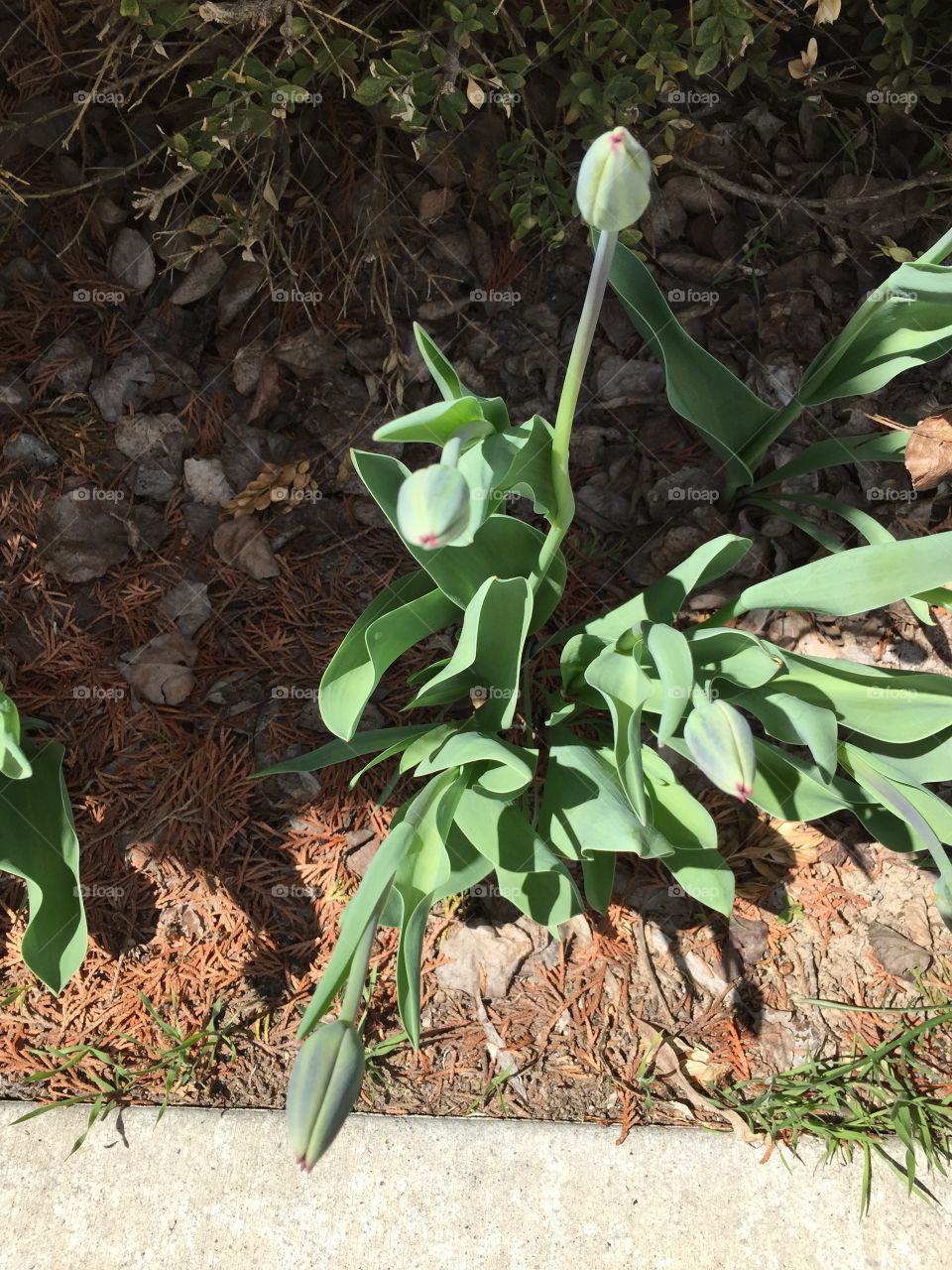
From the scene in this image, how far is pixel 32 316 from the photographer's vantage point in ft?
6.04

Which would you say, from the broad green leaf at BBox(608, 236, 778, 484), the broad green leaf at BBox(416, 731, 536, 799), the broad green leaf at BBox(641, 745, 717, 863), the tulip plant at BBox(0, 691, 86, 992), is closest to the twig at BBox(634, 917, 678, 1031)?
the broad green leaf at BBox(641, 745, 717, 863)

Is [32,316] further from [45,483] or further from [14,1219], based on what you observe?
[14,1219]

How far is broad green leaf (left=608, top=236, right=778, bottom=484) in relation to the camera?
1.33m

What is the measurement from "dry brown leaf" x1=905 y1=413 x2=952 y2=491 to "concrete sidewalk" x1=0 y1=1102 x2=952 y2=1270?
1169 mm

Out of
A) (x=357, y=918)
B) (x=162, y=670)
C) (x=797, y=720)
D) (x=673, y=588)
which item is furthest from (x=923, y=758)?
(x=162, y=670)

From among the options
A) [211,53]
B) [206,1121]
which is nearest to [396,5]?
[211,53]

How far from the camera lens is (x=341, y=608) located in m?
1.79

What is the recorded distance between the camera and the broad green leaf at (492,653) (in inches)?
46.8

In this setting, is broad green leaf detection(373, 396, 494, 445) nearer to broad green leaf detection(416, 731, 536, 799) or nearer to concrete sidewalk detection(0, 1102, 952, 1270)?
broad green leaf detection(416, 731, 536, 799)

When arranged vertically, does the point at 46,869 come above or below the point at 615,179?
below

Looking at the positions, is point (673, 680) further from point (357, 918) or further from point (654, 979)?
point (654, 979)

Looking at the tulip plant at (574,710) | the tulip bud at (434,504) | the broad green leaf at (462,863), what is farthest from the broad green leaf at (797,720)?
the tulip bud at (434,504)

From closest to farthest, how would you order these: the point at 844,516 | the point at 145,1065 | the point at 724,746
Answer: the point at 724,746 → the point at 844,516 → the point at 145,1065

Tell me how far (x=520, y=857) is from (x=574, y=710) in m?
0.31
